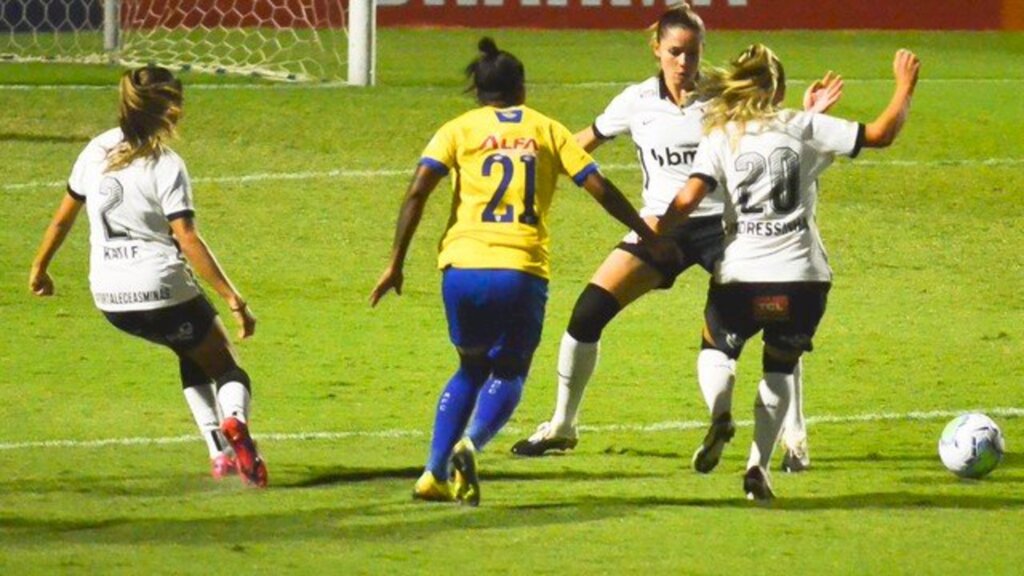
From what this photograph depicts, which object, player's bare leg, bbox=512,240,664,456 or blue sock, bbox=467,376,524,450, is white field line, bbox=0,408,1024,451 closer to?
player's bare leg, bbox=512,240,664,456

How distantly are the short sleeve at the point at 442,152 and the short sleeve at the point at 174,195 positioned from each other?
941 millimetres

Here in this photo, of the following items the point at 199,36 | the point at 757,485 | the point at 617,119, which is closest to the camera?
the point at 757,485

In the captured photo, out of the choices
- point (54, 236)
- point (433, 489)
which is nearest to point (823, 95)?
point (433, 489)

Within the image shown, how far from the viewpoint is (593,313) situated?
9.75m

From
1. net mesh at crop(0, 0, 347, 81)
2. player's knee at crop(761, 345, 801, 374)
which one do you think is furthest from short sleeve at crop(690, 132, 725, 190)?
net mesh at crop(0, 0, 347, 81)

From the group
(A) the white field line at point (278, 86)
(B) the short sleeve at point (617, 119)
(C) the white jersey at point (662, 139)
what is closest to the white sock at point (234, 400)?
(C) the white jersey at point (662, 139)

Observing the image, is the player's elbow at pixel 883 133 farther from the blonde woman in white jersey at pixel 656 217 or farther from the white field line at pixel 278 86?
the white field line at pixel 278 86

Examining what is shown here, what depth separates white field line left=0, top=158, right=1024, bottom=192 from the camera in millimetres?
17766

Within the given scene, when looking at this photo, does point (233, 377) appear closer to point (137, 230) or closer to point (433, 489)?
point (137, 230)

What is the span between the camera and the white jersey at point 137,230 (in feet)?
28.5

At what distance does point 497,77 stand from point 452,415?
1232mm

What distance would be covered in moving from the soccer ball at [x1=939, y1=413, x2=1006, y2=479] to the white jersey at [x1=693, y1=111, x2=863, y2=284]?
1008mm

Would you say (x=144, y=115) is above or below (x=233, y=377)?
above

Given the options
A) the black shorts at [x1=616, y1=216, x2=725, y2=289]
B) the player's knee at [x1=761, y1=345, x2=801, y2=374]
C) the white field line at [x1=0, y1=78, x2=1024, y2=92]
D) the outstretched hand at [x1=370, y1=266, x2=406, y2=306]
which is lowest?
the white field line at [x1=0, y1=78, x2=1024, y2=92]
